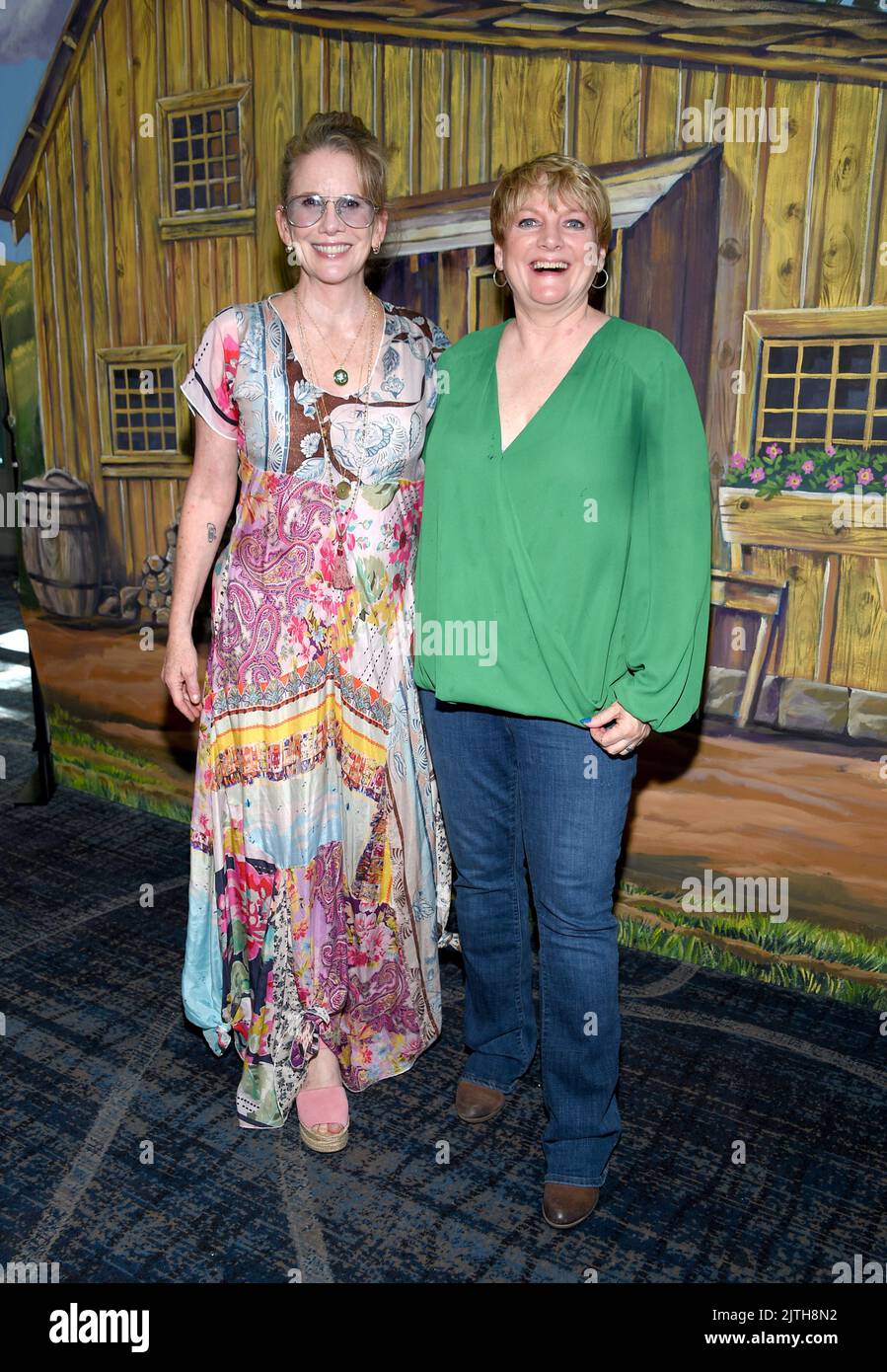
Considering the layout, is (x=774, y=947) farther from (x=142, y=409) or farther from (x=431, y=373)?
(x=142, y=409)

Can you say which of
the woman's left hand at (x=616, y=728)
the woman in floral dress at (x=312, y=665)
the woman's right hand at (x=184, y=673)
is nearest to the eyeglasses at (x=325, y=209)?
the woman in floral dress at (x=312, y=665)

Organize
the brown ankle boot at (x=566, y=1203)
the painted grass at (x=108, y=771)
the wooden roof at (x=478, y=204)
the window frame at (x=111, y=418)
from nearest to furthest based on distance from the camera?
the brown ankle boot at (x=566, y=1203) → the wooden roof at (x=478, y=204) → the window frame at (x=111, y=418) → the painted grass at (x=108, y=771)

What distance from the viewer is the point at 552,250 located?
5.68 feet

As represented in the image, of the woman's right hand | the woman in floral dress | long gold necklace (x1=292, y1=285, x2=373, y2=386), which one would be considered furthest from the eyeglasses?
the woman's right hand

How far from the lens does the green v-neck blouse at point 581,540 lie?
1.70 metres

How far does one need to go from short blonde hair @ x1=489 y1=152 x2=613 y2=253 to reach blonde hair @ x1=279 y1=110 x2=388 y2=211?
268mm

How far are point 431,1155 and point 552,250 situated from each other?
5.60 ft

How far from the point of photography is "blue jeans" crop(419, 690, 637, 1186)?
185 cm

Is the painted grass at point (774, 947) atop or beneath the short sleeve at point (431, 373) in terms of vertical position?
beneath

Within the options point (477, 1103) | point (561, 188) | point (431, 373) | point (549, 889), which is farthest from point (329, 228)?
point (477, 1103)

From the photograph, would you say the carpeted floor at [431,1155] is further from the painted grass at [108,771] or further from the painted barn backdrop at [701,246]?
the painted grass at [108,771]

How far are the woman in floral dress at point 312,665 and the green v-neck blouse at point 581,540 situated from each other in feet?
0.62

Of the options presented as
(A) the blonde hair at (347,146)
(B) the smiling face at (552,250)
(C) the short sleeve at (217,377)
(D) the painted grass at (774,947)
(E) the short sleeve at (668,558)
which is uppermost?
(A) the blonde hair at (347,146)

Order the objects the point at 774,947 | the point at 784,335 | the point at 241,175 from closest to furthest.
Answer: the point at 784,335 < the point at 774,947 < the point at 241,175
